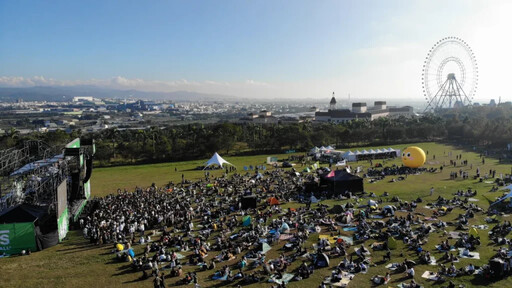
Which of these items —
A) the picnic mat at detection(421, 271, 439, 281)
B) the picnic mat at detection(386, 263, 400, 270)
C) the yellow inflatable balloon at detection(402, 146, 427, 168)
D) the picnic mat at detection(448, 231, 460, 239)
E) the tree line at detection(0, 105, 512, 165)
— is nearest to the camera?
the picnic mat at detection(421, 271, 439, 281)

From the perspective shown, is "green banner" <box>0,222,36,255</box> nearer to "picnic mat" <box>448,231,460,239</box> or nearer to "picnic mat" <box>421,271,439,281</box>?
"picnic mat" <box>421,271,439,281</box>

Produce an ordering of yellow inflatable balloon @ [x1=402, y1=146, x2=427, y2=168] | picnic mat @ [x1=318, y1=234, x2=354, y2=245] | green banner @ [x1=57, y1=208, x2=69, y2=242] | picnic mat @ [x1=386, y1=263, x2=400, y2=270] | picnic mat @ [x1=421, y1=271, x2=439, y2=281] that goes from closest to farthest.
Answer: picnic mat @ [x1=421, y1=271, x2=439, y2=281], picnic mat @ [x1=386, y1=263, x2=400, y2=270], picnic mat @ [x1=318, y1=234, x2=354, y2=245], green banner @ [x1=57, y1=208, x2=69, y2=242], yellow inflatable balloon @ [x1=402, y1=146, x2=427, y2=168]

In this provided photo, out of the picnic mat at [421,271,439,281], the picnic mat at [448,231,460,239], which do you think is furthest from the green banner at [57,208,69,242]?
the picnic mat at [448,231,460,239]

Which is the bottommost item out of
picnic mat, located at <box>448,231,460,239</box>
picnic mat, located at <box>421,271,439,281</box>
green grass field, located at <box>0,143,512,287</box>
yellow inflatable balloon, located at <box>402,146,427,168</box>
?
green grass field, located at <box>0,143,512,287</box>

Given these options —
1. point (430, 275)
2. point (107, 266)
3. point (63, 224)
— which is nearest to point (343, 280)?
point (430, 275)

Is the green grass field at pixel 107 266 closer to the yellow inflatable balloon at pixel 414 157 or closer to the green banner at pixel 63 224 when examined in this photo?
the green banner at pixel 63 224

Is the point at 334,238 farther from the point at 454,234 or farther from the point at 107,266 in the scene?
the point at 107,266

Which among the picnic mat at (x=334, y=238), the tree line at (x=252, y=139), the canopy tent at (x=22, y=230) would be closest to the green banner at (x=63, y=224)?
the canopy tent at (x=22, y=230)

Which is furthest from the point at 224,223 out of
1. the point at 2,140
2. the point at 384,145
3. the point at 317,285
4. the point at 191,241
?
the point at 384,145
